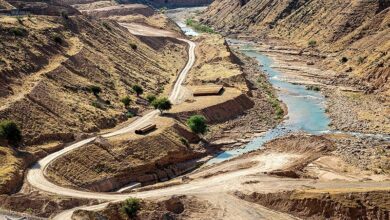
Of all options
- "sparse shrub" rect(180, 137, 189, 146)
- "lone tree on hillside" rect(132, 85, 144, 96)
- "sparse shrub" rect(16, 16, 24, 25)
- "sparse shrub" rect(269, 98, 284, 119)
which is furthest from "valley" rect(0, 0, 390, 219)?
"lone tree on hillside" rect(132, 85, 144, 96)

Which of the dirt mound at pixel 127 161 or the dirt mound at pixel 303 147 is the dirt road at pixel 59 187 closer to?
the dirt mound at pixel 127 161

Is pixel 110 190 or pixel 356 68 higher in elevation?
pixel 356 68

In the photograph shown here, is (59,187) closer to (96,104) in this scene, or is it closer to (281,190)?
(281,190)

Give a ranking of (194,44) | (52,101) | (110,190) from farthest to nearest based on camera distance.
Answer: (194,44)
(52,101)
(110,190)

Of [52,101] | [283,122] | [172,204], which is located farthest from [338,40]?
[172,204]

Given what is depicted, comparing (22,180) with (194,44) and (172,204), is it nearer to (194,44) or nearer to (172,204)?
(172,204)
